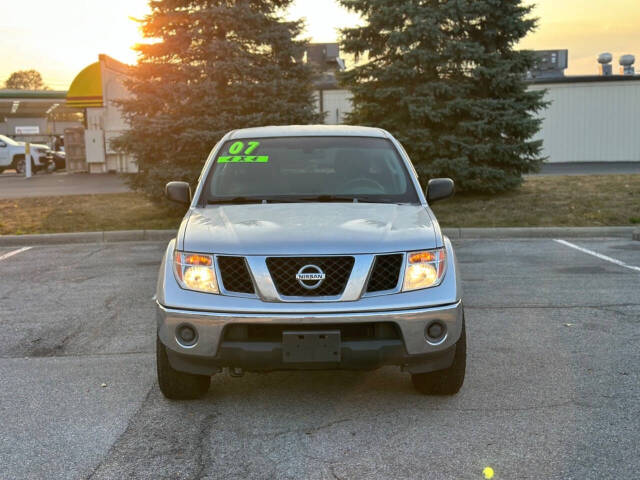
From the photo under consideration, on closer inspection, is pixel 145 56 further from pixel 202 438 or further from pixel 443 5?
pixel 202 438

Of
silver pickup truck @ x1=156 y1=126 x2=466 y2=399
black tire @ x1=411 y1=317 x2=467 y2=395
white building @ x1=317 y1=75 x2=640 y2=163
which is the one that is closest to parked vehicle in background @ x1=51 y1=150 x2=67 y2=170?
white building @ x1=317 y1=75 x2=640 y2=163

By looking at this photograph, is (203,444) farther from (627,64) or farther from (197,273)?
(627,64)

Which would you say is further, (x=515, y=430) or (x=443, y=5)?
(x=443, y=5)

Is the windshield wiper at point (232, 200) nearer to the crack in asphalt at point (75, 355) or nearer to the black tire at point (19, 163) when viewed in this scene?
the crack in asphalt at point (75, 355)

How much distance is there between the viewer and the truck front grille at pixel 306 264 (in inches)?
160

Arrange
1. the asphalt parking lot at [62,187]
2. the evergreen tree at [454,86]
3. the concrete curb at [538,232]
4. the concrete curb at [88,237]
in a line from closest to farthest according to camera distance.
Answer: the concrete curb at [538,232], the concrete curb at [88,237], the evergreen tree at [454,86], the asphalt parking lot at [62,187]

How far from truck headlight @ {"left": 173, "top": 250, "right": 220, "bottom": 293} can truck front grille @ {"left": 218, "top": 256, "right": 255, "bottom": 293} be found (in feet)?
0.16

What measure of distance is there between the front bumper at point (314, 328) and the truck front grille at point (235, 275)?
A: 0.17 meters

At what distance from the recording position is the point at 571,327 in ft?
20.9

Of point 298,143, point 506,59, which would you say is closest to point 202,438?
point 298,143

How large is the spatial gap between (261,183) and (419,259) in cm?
161

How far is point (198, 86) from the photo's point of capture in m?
14.4

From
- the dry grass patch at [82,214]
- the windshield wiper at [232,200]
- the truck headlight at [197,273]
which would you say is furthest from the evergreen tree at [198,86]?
the truck headlight at [197,273]

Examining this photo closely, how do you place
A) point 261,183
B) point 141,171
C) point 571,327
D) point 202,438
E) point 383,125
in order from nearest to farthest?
point 202,438
point 261,183
point 571,327
point 141,171
point 383,125
